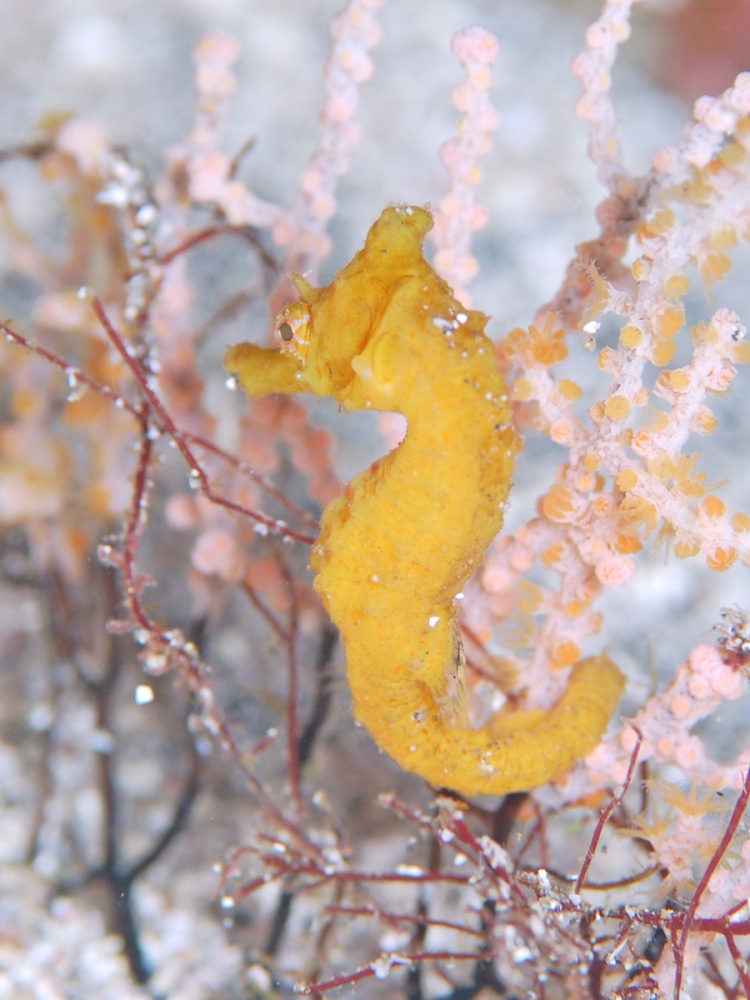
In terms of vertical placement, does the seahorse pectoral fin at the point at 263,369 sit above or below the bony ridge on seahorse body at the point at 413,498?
above

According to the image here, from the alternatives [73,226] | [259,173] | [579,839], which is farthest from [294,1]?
[579,839]

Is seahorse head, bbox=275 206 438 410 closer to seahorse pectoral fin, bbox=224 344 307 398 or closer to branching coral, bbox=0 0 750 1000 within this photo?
seahorse pectoral fin, bbox=224 344 307 398

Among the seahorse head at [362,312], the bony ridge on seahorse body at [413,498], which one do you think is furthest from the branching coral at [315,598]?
the seahorse head at [362,312]

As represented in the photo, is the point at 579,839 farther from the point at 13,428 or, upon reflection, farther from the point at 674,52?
the point at 674,52

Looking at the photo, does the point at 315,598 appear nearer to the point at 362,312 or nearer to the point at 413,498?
the point at 413,498

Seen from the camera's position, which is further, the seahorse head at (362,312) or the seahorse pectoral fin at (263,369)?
the seahorse pectoral fin at (263,369)

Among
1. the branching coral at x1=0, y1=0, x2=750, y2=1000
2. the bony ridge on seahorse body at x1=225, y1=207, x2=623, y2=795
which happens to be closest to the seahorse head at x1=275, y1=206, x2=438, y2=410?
the bony ridge on seahorse body at x1=225, y1=207, x2=623, y2=795

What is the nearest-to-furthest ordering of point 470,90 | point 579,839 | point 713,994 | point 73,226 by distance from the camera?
point 470,90 → point 713,994 → point 579,839 → point 73,226

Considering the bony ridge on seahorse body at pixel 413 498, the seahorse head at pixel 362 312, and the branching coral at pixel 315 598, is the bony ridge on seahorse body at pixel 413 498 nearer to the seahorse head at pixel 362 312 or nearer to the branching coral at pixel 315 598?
the seahorse head at pixel 362 312
